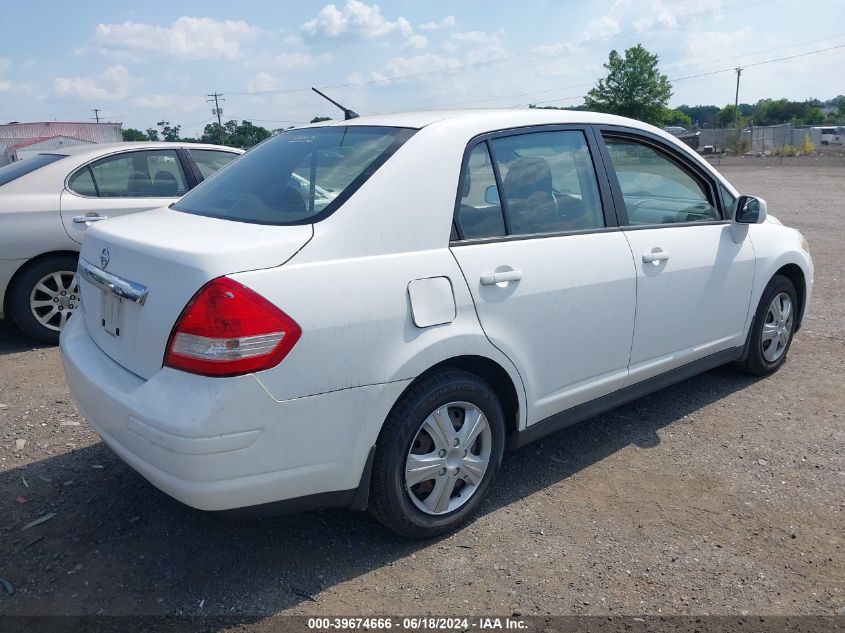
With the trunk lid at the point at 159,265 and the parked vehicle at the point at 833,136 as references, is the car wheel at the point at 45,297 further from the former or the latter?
the parked vehicle at the point at 833,136

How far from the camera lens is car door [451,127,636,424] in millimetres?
3150

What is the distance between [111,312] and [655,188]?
3019 millimetres

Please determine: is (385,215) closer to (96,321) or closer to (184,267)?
(184,267)

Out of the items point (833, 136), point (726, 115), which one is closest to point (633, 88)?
point (833, 136)

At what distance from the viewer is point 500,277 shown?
3.12 meters

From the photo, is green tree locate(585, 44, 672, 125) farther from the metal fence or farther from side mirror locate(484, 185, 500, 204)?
side mirror locate(484, 185, 500, 204)

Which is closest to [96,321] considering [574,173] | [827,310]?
[574,173]

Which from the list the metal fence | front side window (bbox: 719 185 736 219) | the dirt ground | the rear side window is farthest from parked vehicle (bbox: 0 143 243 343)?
the metal fence

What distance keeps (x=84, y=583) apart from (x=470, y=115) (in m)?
2.56

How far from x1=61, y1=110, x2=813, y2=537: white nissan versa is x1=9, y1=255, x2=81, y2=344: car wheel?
292 cm

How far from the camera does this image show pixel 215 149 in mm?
7176

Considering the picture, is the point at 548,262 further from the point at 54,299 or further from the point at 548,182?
the point at 54,299

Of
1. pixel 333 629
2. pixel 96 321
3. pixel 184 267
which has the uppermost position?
pixel 184 267

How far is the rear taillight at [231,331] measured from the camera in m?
2.47
